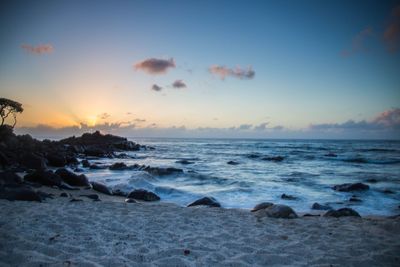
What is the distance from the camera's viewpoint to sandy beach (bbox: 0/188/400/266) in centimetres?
489

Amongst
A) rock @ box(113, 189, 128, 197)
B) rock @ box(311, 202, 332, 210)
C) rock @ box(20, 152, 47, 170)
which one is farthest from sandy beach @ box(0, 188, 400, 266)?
rock @ box(20, 152, 47, 170)

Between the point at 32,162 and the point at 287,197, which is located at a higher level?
the point at 32,162

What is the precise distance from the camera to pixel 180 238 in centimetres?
613

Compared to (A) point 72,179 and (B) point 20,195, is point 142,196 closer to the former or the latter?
(B) point 20,195

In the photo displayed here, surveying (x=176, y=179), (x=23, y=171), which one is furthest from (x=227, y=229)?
(x=23, y=171)

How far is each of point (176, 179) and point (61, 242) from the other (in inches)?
527

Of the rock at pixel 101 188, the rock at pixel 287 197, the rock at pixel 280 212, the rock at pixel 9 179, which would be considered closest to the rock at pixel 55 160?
the rock at pixel 9 179

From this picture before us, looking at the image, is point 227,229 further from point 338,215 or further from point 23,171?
point 23,171

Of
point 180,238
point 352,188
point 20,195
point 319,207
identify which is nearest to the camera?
point 180,238

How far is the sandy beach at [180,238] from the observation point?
4.89m

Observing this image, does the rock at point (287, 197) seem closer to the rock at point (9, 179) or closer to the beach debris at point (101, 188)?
the beach debris at point (101, 188)

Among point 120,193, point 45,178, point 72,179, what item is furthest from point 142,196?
point 45,178

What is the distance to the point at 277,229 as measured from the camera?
23.1 ft

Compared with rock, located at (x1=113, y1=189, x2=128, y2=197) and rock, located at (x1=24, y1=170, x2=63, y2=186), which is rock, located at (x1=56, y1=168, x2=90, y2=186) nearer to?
rock, located at (x1=24, y1=170, x2=63, y2=186)
